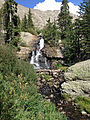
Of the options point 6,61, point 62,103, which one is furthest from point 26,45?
point 62,103

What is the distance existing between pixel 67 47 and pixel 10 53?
15.8 m

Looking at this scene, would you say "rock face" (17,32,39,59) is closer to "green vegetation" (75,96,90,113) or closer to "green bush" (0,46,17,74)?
"green bush" (0,46,17,74)

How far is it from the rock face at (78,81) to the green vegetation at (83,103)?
593 mm

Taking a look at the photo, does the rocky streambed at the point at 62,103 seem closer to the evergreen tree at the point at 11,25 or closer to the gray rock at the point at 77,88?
the gray rock at the point at 77,88

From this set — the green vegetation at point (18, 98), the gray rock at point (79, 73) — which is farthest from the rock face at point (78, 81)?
the green vegetation at point (18, 98)

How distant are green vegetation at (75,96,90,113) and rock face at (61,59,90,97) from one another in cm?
59

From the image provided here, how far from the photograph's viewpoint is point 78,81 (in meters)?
8.59

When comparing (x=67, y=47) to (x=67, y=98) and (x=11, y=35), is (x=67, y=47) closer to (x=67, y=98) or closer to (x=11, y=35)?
(x=11, y=35)

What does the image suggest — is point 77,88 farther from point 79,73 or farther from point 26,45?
point 26,45

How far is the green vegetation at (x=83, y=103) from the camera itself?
6.26 metres

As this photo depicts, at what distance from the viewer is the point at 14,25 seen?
1672cm

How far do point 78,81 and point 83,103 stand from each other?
7.25ft

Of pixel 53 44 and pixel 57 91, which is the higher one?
pixel 53 44

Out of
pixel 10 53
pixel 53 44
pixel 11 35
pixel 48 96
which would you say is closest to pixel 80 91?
pixel 48 96
